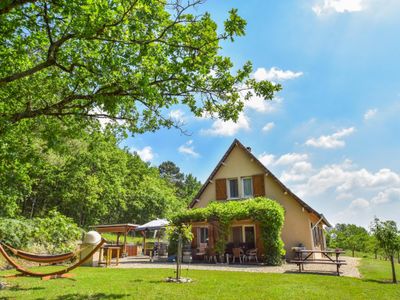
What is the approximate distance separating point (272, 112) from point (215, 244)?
819 centimetres

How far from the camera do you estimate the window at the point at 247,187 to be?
66.4ft

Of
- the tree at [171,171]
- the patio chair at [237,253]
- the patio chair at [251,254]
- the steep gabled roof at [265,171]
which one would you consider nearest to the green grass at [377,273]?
the steep gabled roof at [265,171]

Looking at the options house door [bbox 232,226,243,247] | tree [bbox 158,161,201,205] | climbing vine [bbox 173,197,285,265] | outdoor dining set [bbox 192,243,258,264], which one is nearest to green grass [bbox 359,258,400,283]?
climbing vine [bbox 173,197,285,265]

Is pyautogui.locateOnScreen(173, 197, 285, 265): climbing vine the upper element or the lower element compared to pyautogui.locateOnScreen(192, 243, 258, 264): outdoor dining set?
upper

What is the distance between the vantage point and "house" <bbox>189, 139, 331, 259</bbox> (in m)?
18.2

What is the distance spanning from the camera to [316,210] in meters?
18.1

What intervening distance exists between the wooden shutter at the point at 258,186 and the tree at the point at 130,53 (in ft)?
42.7

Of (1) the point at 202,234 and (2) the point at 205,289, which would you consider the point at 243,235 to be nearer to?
(1) the point at 202,234

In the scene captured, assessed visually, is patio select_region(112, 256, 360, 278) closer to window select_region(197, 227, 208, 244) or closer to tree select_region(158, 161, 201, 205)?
window select_region(197, 227, 208, 244)

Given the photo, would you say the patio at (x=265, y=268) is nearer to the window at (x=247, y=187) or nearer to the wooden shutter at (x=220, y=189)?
the window at (x=247, y=187)

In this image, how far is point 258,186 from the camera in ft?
64.5

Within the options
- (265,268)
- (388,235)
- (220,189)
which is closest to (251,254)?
(265,268)

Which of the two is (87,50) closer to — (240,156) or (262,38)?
(262,38)

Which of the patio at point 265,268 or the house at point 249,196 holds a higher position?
the house at point 249,196
